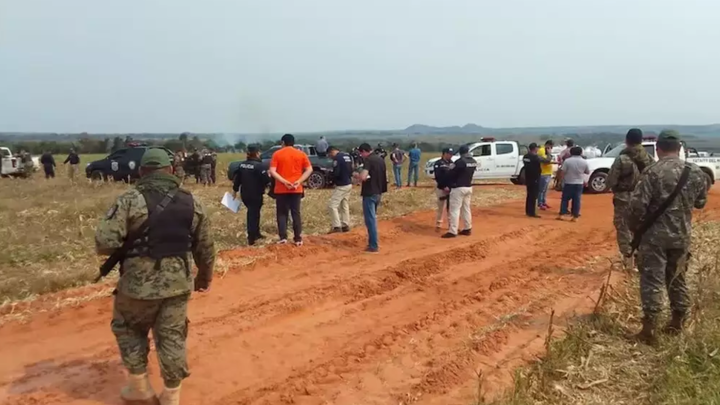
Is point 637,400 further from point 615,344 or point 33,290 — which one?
point 33,290

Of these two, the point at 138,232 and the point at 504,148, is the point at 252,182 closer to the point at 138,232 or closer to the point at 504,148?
the point at 138,232

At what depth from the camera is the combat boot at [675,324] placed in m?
5.84

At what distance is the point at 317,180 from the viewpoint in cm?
2178

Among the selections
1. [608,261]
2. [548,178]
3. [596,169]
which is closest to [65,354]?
[608,261]

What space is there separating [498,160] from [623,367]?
17350 millimetres

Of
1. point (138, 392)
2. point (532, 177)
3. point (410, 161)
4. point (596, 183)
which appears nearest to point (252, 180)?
point (138, 392)

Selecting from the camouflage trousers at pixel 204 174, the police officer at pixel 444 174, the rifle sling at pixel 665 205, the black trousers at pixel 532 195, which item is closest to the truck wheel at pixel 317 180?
the camouflage trousers at pixel 204 174

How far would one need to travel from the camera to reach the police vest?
4.20m

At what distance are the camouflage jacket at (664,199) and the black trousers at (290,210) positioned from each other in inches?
204

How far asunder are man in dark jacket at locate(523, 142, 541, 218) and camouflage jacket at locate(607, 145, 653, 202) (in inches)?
210

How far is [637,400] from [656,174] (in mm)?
2023

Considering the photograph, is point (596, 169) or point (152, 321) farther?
point (596, 169)

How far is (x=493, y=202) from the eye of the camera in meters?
16.8

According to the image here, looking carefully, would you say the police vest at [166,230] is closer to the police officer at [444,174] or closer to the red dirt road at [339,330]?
the red dirt road at [339,330]
